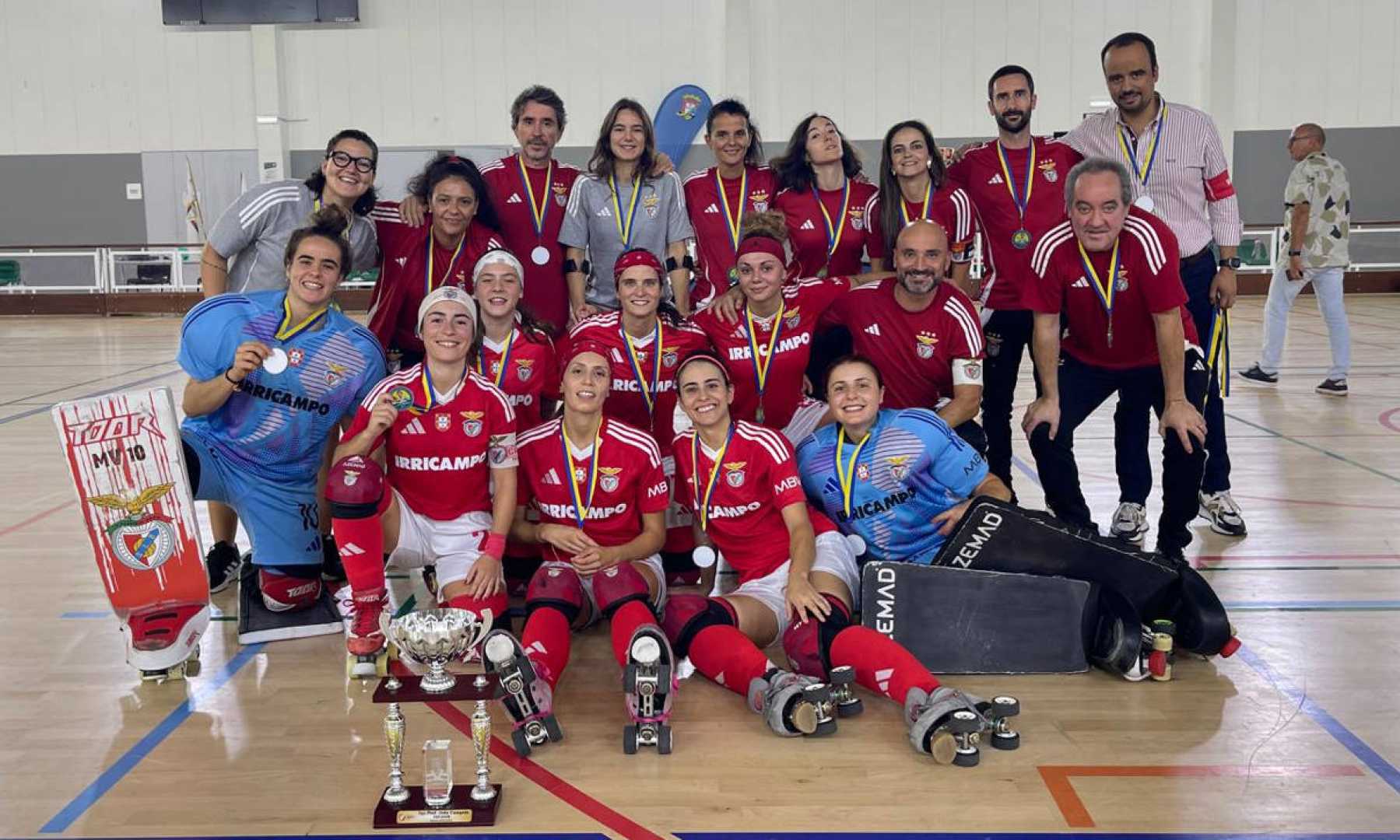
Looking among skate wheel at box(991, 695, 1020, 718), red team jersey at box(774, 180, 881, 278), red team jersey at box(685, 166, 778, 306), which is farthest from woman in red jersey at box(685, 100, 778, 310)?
skate wheel at box(991, 695, 1020, 718)

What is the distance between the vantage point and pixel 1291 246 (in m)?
9.05

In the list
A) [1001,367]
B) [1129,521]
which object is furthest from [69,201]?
[1129,521]

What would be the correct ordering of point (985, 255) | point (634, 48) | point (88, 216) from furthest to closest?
point (88, 216)
point (634, 48)
point (985, 255)

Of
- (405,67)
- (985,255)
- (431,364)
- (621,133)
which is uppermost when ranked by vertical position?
(405,67)

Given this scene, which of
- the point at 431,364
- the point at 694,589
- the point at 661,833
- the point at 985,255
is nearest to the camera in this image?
the point at 661,833

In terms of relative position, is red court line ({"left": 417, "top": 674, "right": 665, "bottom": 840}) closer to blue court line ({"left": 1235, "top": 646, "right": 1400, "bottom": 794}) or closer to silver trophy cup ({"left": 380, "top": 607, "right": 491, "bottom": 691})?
silver trophy cup ({"left": 380, "top": 607, "right": 491, "bottom": 691})

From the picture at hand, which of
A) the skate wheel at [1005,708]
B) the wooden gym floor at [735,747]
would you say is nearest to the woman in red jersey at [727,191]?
the wooden gym floor at [735,747]

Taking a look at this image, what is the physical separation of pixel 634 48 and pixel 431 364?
15.4 metres

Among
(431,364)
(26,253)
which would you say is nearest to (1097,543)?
(431,364)

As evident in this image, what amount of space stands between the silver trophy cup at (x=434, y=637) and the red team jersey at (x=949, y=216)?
8.77ft

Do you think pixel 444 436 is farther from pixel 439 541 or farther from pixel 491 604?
pixel 491 604

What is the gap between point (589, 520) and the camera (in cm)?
400

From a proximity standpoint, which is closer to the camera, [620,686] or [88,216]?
[620,686]

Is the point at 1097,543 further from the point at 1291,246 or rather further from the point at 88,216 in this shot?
the point at 88,216
